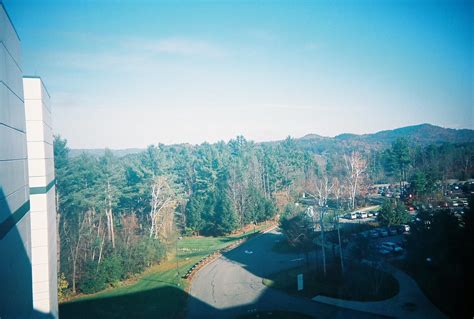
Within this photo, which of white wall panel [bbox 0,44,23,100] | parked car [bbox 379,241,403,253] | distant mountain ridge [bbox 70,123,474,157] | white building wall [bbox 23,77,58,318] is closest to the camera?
white wall panel [bbox 0,44,23,100]

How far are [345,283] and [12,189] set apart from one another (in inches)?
711

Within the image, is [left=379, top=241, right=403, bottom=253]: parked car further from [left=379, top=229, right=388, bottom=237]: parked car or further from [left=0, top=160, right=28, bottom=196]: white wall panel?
[left=0, top=160, right=28, bottom=196]: white wall panel

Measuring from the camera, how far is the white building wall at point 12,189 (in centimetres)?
536

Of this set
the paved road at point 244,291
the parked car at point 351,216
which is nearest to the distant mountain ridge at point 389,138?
the parked car at point 351,216

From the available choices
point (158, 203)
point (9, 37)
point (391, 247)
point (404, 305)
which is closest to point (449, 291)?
point (404, 305)

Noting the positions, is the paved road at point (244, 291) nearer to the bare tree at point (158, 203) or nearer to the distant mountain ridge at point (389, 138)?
the bare tree at point (158, 203)

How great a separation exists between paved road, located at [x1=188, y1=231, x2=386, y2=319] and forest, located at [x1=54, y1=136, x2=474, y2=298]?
19.4ft

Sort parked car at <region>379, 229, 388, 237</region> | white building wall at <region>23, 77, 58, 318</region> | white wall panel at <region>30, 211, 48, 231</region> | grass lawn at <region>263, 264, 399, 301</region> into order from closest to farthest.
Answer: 1. white building wall at <region>23, 77, 58, 318</region>
2. white wall panel at <region>30, 211, 48, 231</region>
3. grass lawn at <region>263, 264, 399, 301</region>
4. parked car at <region>379, 229, 388, 237</region>

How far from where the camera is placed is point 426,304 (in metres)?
15.2

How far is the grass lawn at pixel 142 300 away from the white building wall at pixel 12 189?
11.3 meters

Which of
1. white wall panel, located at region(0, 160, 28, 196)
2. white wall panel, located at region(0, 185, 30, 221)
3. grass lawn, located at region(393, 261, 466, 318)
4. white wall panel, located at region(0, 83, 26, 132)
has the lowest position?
grass lawn, located at region(393, 261, 466, 318)

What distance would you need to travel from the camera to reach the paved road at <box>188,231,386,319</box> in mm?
16016

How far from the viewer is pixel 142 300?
19609mm

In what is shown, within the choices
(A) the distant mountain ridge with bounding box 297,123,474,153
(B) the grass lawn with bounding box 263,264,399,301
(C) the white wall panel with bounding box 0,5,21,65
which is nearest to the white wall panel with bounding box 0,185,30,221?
(C) the white wall panel with bounding box 0,5,21,65
